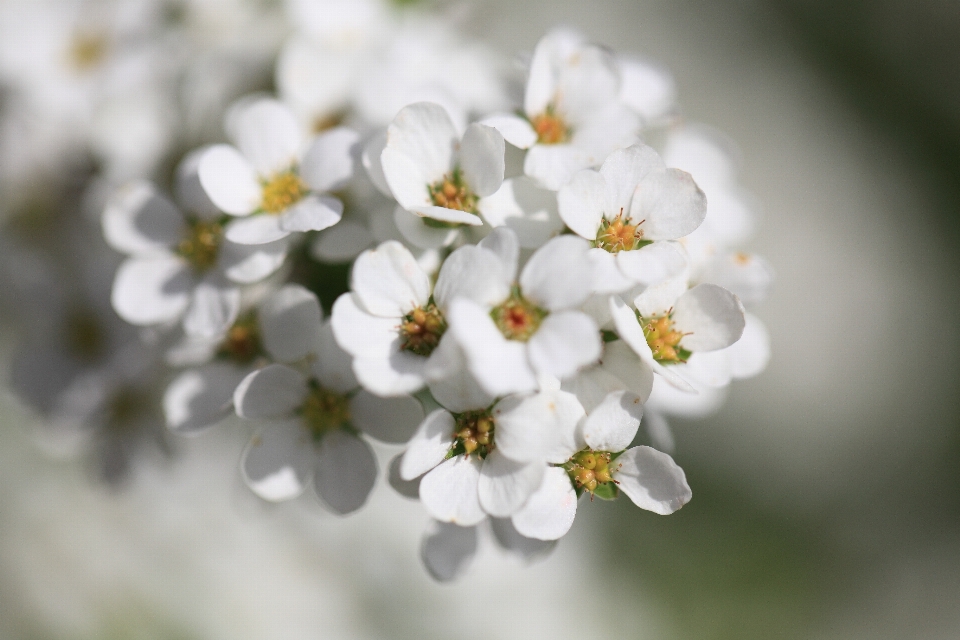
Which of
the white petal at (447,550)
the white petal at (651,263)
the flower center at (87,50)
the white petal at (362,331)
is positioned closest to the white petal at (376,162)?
the white petal at (362,331)

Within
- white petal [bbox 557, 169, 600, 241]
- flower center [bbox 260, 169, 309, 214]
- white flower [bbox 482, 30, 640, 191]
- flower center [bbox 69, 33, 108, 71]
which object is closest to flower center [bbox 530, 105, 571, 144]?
white flower [bbox 482, 30, 640, 191]

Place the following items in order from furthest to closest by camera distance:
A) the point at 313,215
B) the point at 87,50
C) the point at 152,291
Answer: the point at 87,50 < the point at 152,291 < the point at 313,215

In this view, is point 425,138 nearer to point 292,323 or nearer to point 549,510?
point 292,323

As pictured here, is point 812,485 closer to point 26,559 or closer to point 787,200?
point 787,200

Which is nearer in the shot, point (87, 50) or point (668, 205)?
point (668, 205)

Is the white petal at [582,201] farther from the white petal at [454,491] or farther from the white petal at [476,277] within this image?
the white petal at [454,491]

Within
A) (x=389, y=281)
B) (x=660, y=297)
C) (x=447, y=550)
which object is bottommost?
(x=447, y=550)

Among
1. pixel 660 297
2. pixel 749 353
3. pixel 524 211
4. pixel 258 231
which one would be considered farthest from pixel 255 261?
pixel 749 353
